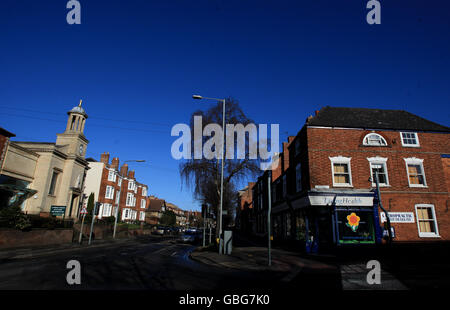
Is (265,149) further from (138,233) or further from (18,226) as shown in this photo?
(138,233)

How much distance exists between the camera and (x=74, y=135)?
32.7 metres

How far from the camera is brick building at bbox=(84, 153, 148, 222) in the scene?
1766 inches

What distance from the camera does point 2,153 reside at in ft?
74.5

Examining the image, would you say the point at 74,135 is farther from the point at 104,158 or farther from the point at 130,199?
the point at 130,199

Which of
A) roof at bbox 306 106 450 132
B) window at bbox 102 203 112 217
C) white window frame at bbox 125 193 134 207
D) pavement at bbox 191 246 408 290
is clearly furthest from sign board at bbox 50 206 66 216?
white window frame at bbox 125 193 134 207

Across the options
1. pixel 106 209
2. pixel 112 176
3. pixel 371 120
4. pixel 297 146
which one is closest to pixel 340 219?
pixel 297 146

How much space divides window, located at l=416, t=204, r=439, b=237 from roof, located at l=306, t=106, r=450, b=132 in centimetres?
601

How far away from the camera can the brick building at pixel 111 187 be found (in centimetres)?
4484

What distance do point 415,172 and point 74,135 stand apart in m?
37.2

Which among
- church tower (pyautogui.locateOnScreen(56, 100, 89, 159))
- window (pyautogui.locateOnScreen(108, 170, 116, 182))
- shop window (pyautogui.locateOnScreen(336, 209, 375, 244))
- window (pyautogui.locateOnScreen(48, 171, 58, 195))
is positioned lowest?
shop window (pyautogui.locateOnScreen(336, 209, 375, 244))

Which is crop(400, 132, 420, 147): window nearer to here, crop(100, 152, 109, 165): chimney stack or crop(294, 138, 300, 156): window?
crop(294, 138, 300, 156): window

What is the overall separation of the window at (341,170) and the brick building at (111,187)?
101ft

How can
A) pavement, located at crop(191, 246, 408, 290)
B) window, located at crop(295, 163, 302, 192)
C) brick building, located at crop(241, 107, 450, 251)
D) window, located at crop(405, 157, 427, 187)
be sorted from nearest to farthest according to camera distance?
pavement, located at crop(191, 246, 408, 290) → brick building, located at crop(241, 107, 450, 251) → window, located at crop(405, 157, 427, 187) → window, located at crop(295, 163, 302, 192)
